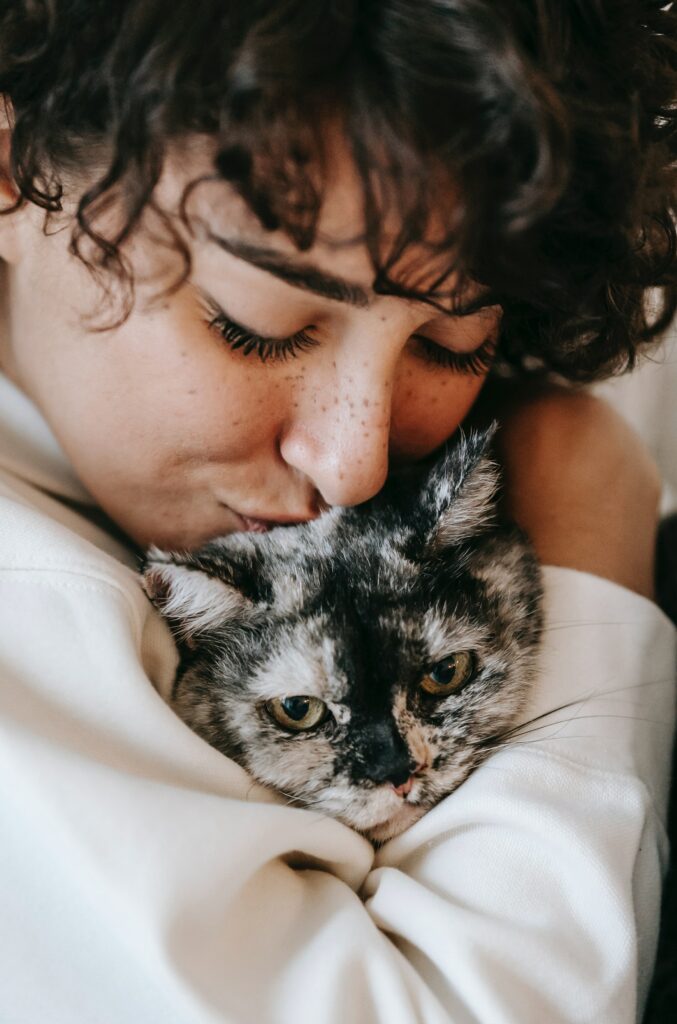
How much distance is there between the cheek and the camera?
A: 3.14 feet

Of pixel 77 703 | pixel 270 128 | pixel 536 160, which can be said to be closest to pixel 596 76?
pixel 536 160

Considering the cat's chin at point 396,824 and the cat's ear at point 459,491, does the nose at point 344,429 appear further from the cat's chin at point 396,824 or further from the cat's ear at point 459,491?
the cat's chin at point 396,824

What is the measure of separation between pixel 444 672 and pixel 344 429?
0.95 feet

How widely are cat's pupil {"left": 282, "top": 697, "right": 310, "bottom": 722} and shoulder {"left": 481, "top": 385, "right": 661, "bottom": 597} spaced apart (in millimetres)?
368

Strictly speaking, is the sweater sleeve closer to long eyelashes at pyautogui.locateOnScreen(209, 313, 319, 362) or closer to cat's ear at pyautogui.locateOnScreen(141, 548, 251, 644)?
cat's ear at pyautogui.locateOnScreen(141, 548, 251, 644)


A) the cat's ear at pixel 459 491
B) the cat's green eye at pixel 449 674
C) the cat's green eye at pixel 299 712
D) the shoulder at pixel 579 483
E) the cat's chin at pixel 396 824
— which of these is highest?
the cat's ear at pixel 459 491

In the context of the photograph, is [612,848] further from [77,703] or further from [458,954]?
[77,703]

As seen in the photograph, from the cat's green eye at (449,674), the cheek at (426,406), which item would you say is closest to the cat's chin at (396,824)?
the cat's green eye at (449,674)

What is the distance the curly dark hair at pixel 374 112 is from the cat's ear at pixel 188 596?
273 mm

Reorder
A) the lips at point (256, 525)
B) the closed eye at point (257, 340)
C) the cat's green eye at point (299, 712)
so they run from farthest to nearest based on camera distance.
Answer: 1. the lips at point (256, 525)
2. the cat's green eye at point (299, 712)
3. the closed eye at point (257, 340)

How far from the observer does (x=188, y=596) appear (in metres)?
0.90

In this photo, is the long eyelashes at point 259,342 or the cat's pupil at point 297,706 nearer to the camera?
the long eyelashes at point 259,342

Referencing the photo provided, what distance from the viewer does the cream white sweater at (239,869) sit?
0.71 m

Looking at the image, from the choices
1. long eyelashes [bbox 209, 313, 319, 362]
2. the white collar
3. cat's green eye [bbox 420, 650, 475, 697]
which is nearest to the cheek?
long eyelashes [bbox 209, 313, 319, 362]
